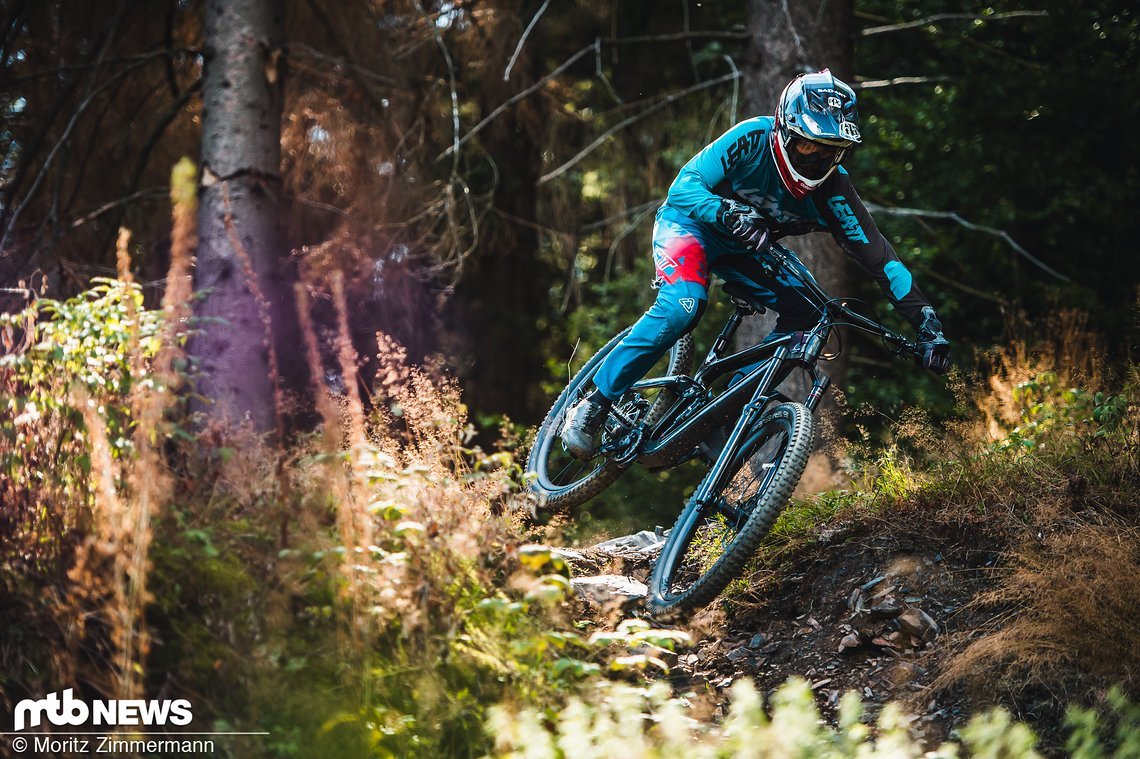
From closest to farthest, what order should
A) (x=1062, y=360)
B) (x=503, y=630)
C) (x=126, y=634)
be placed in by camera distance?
(x=126, y=634)
(x=503, y=630)
(x=1062, y=360)

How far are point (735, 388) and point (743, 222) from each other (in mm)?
858

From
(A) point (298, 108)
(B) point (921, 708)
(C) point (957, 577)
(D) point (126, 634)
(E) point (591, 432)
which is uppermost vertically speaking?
(A) point (298, 108)

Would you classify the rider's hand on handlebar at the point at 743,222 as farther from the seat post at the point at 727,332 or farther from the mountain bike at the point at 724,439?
the seat post at the point at 727,332

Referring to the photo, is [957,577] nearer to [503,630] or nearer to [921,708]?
[921,708]

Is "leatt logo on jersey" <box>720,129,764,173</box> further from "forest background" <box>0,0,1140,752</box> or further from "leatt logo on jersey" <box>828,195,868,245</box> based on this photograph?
"forest background" <box>0,0,1140,752</box>

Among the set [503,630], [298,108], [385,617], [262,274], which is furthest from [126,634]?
[298,108]

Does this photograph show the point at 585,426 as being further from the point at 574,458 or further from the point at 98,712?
the point at 98,712

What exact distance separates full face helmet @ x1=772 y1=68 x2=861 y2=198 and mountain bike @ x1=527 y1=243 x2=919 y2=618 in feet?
1.29

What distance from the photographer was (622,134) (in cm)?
1252

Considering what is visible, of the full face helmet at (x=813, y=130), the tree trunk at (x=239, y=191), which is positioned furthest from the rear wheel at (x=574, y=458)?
the tree trunk at (x=239, y=191)

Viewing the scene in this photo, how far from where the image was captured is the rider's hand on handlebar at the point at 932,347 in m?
4.89

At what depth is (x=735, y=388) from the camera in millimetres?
5363

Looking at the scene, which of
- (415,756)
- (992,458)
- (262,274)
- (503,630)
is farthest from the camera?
(262,274)

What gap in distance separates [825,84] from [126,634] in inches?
148
